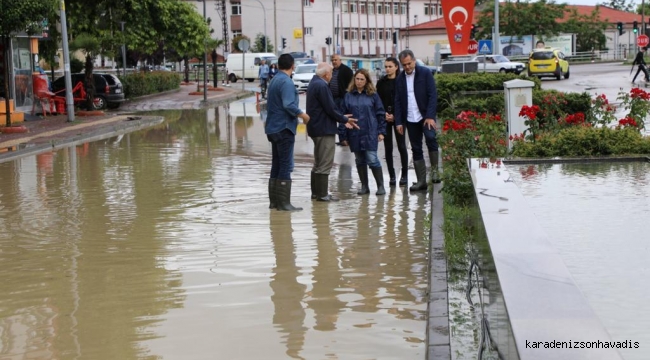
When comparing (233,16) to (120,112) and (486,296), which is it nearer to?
(120,112)

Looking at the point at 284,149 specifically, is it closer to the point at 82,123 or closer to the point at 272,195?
the point at 272,195

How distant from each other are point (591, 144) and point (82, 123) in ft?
68.4

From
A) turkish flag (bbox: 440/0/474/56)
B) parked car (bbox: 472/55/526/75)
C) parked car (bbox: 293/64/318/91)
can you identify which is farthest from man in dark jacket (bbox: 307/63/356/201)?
parked car (bbox: 472/55/526/75)

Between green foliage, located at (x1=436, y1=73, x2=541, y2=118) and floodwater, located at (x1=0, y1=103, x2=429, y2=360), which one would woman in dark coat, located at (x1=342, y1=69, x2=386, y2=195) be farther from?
green foliage, located at (x1=436, y1=73, x2=541, y2=118)

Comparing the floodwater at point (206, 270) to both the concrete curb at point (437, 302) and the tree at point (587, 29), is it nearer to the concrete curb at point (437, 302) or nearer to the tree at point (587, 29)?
the concrete curb at point (437, 302)

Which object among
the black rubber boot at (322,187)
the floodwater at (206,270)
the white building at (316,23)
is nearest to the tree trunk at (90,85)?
the floodwater at (206,270)

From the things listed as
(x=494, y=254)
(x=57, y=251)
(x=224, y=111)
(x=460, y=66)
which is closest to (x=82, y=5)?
(x=224, y=111)

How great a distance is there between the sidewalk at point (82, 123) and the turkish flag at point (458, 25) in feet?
29.5

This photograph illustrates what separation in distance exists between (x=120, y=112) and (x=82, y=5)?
4.10m

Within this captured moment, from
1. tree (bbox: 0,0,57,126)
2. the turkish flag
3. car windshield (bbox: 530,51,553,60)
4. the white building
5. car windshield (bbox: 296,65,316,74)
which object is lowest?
car windshield (bbox: 296,65,316,74)

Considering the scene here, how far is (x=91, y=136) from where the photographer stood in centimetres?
2548

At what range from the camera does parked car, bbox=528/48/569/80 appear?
165 feet

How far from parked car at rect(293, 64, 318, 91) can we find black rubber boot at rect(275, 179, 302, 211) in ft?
126

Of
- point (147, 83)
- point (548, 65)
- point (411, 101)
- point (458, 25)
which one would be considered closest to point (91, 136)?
point (458, 25)
